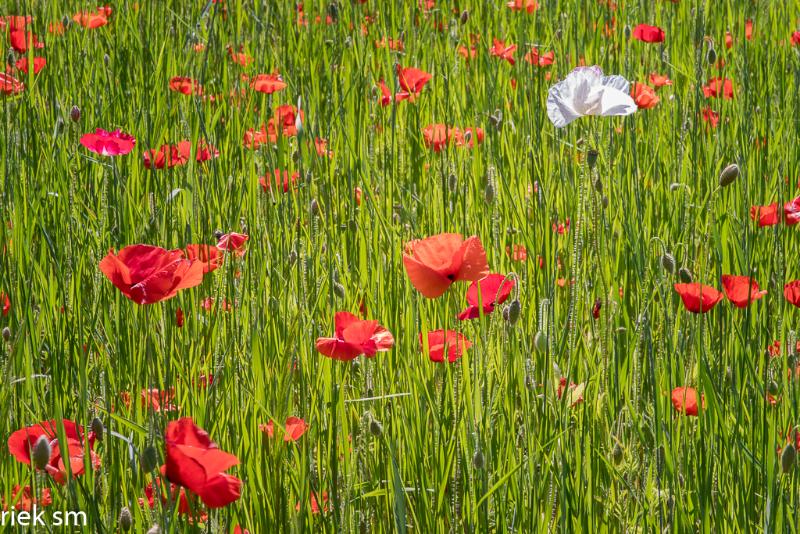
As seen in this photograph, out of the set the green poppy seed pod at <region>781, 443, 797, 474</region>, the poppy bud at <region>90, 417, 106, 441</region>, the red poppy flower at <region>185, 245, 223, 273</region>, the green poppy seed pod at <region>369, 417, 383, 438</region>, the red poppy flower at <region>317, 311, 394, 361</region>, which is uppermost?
the red poppy flower at <region>317, 311, 394, 361</region>

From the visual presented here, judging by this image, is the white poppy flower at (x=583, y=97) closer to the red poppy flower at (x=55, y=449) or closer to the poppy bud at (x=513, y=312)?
the poppy bud at (x=513, y=312)

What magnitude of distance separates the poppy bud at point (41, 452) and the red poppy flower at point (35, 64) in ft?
5.67

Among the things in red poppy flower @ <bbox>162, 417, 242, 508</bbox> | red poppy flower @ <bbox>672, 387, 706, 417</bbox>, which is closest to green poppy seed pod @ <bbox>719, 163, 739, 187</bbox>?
red poppy flower @ <bbox>672, 387, 706, 417</bbox>

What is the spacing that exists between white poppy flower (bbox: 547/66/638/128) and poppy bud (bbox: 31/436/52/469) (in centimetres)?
99

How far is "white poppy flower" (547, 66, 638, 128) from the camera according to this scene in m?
1.58

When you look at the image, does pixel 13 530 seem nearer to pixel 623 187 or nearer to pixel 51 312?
pixel 51 312

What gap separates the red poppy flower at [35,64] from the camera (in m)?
2.42

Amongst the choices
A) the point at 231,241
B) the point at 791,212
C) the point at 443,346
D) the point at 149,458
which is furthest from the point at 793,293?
the point at 149,458

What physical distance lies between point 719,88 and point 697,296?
4.96ft

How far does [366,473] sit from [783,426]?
0.61 m

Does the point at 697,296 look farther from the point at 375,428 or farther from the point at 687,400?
the point at 375,428

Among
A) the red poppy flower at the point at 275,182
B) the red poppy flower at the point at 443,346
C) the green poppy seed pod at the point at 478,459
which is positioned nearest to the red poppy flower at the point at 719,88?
the red poppy flower at the point at 275,182

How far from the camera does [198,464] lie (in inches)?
33.2

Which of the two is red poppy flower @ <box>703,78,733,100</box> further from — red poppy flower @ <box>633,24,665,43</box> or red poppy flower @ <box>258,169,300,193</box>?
red poppy flower @ <box>258,169,300,193</box>
